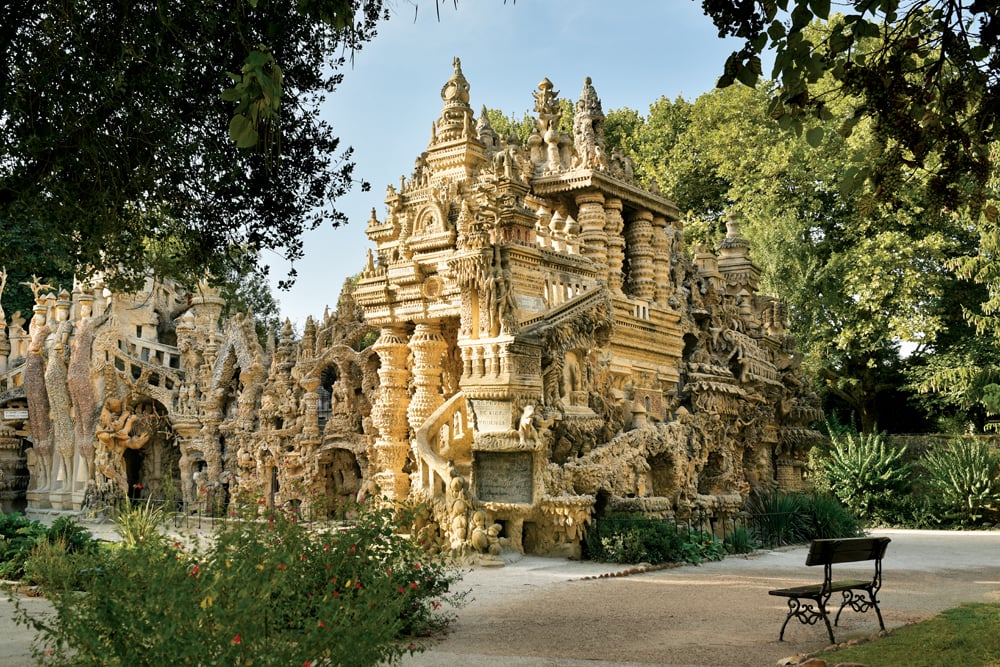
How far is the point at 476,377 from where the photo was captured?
13750 millimetres

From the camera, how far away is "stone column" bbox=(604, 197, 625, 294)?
56.3 feet

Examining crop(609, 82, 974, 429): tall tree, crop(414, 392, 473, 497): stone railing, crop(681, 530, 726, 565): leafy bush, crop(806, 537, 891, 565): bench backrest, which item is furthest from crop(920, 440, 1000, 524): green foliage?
crop(806, 537, 891, 565): bench backrest

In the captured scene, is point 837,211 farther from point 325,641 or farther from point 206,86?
point 325,641

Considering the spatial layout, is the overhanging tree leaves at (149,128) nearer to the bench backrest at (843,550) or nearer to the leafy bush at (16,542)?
the leafy bush at (16,542)

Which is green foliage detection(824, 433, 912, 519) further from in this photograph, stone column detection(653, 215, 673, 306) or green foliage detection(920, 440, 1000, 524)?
stone column detection(653, 215, 673, 306)

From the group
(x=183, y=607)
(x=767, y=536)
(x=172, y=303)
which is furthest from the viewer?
(x=172, y=303)

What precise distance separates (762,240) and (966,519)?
1034cm

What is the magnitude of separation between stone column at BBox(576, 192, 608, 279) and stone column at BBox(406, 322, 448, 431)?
314cm

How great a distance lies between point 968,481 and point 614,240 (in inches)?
505

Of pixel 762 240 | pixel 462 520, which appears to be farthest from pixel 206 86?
pixel 762 240

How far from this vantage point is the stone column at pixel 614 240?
1716 centimetres

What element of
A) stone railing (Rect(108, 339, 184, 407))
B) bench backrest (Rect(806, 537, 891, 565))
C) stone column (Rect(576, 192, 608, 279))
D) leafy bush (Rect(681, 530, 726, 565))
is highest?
stone column (Rect(576, 192, 608, 279))

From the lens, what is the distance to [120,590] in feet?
17.2

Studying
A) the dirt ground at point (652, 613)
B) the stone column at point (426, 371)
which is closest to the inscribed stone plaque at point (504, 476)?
the dirt ground at point (652, 613)
